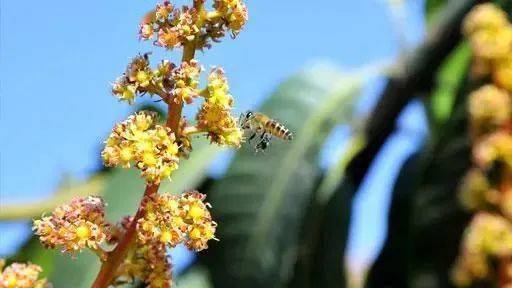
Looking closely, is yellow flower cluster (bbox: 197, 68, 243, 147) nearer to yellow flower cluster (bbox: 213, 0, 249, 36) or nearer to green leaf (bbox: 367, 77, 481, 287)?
yellow flower cluster (bbox: 213, 0, 249, 36)

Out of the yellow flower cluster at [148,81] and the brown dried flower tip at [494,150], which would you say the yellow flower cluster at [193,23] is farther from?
the brown dried flower tip at [494,150]

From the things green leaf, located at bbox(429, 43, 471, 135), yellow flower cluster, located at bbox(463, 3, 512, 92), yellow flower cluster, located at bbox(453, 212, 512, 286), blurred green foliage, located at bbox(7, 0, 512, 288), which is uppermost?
green leaf, located at bbox(429, 43, 471, 135)

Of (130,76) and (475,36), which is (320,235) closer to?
(475,36)

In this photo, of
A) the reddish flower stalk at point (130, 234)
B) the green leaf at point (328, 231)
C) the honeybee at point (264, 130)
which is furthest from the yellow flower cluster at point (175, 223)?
the green leaf at point (328, 231)

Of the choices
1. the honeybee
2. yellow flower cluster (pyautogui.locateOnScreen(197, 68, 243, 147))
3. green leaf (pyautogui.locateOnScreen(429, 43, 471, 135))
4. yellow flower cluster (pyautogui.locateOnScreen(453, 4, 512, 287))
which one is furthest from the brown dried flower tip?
green leaf (pyautogui.locateOnScreen(429, 43, 471, 135))

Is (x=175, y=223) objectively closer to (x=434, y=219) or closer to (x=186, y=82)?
(x=186, y=82)
